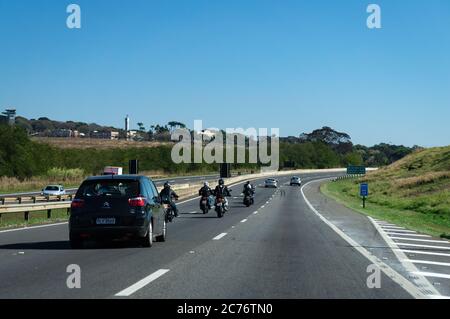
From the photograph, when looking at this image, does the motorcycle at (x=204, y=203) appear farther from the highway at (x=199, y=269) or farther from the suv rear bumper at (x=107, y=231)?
the suv rear bumper at (x=107, y=231)

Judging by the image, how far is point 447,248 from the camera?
667 inches

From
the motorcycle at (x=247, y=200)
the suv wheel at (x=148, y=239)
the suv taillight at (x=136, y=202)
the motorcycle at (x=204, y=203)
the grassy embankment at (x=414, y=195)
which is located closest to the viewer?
the suv taillight at (x=136, y=202)

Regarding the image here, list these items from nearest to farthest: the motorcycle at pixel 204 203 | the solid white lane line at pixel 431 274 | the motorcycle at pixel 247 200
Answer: the solid white lane line at pixel 431 274, the motorcycle at pixel 204 203, the motorcycle at pixel 247 200

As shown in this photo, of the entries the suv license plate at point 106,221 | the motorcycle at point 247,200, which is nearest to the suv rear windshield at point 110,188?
the suv license plate at point 106,221

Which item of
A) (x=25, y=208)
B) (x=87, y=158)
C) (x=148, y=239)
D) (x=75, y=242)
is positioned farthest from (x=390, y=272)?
(x=87, y=158)

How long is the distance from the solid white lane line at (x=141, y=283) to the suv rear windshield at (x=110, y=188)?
424 cm

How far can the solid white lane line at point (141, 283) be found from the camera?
29.5 feet

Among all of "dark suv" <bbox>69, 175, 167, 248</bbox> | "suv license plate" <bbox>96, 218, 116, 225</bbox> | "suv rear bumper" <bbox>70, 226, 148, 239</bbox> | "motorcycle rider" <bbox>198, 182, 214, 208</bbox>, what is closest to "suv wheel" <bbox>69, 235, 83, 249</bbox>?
"dark suv" <bbox>69, 175, 167, 248</bbox>

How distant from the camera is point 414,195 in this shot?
67.4m

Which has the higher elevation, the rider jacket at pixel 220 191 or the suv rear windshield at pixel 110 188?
the suv rear windshield at pixel 110 188

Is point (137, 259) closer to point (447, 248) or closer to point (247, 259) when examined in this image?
point (247, 259)

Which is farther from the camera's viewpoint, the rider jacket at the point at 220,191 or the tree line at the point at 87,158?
the tree line at the point at 87,158
